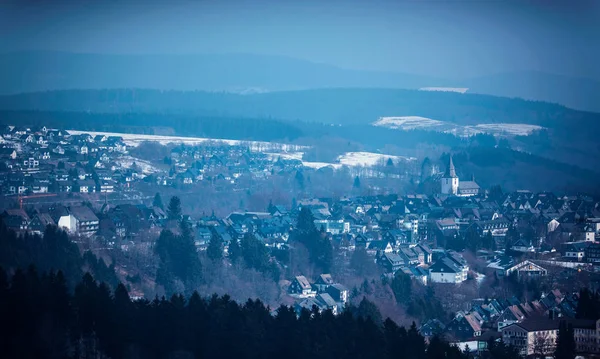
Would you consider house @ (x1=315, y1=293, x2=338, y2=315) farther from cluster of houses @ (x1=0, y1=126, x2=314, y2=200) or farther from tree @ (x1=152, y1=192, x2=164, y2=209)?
cluster of houses @ (x1=0, y1=126, x2=314, y2=200)

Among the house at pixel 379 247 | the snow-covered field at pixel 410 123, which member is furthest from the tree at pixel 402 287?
the snow-covered field at pixel 410 123

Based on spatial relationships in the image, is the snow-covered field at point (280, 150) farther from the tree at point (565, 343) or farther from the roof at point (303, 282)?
the tree at point (565, 343)

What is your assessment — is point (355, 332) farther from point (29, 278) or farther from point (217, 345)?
point (29, 278)

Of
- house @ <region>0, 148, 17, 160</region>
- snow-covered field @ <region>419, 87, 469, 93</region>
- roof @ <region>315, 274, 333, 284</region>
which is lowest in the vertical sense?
roof @ <region>315, 274, 333, 284</region>

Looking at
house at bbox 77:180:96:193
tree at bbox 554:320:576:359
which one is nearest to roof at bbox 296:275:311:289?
tree at bbox 554:320:576:359

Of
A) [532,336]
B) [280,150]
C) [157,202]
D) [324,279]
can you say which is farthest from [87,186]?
[532,336]

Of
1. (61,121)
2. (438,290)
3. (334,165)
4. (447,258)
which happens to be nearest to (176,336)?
(438,290)

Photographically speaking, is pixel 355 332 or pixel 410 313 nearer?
pixel 355 332
